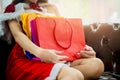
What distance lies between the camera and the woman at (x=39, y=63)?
881 mm

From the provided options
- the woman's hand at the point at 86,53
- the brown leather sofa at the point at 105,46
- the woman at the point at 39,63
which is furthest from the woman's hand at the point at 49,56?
the brown leather sofa at the point at 105,46

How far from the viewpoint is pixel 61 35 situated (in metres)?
1.02

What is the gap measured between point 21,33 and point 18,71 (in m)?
0.16

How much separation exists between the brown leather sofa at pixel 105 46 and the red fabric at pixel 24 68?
9 centimetres

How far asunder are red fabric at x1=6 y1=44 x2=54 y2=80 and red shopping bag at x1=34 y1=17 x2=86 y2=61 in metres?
0.09

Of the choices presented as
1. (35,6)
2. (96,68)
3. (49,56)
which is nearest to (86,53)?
(96,68)

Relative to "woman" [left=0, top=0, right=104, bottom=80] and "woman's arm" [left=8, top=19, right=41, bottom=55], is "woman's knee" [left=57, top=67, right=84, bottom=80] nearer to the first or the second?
"woman" [left=0, top=0, right=104, bottom=80]

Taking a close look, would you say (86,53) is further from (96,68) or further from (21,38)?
(21,38)

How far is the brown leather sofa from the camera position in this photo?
1.17 m

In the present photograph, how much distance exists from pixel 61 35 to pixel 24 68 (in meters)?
0.21

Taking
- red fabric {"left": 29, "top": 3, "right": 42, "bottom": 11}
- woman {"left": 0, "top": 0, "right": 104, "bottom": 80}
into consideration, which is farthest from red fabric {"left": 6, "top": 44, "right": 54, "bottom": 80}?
red fabric {"left": 29, "top": 3, "right": 42, "bottom": 11}

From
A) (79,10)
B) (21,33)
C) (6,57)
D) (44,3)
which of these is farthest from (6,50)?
(79,10)

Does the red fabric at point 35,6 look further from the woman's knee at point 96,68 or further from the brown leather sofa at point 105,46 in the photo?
the woman's knee at point 96,68

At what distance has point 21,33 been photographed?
102 centimetres
